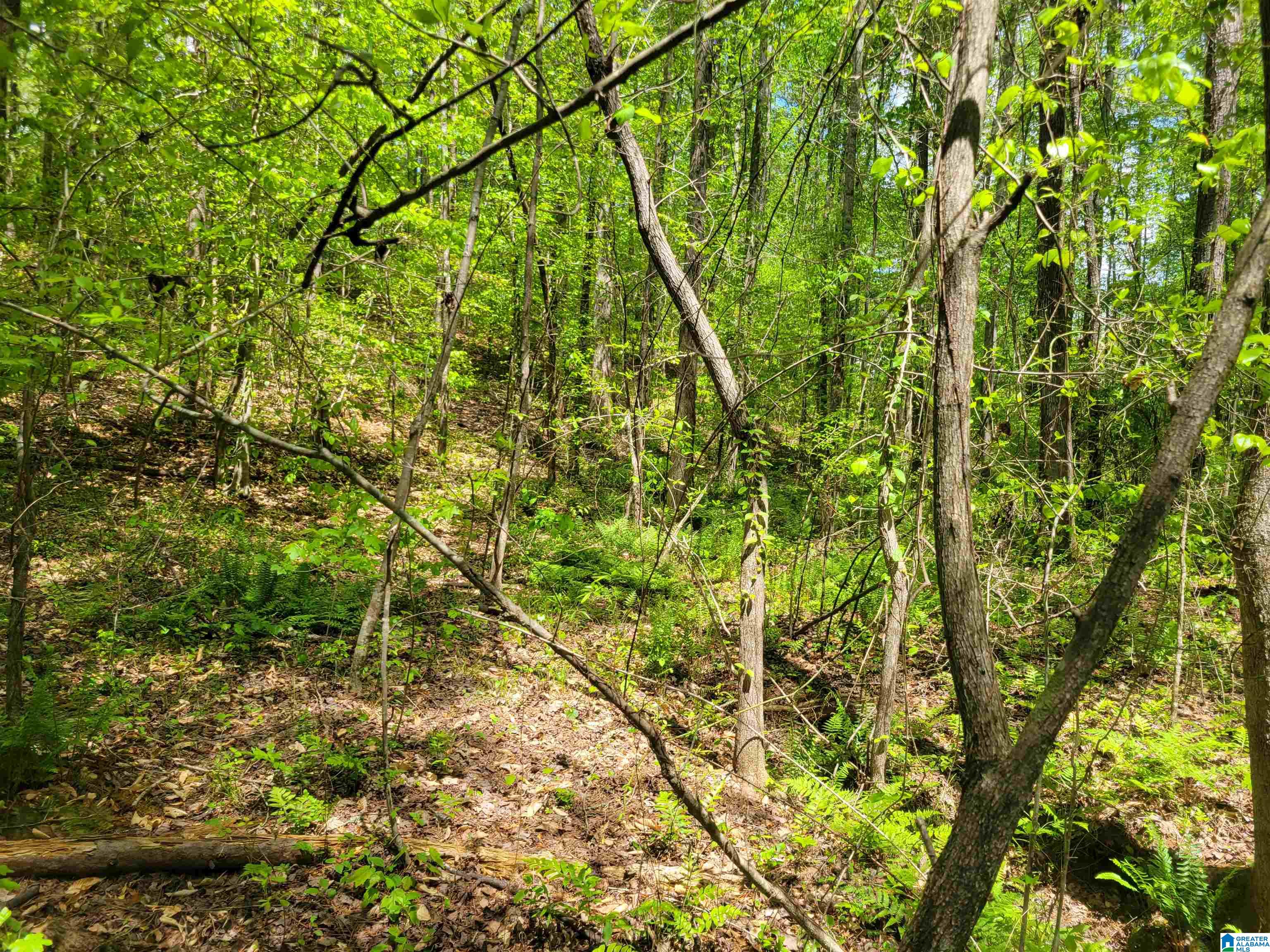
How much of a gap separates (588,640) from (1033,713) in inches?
189

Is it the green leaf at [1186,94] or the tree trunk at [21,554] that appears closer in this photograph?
the green leaf at [1186,94]

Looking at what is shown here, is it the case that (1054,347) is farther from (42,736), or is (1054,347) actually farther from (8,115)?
(42,736)

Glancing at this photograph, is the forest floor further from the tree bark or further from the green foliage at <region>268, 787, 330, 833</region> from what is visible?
the tree bark

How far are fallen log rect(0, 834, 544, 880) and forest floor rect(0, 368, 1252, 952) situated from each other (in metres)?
0.05

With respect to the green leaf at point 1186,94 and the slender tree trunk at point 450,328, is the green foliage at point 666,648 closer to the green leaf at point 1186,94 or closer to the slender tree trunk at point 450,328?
the slender tree trunk at point 450,328

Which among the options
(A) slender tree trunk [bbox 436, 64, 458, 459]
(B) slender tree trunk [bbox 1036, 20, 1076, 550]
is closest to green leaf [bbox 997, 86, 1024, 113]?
(B) slender tree trunk [bbox 1036, 20, 1076, 550]

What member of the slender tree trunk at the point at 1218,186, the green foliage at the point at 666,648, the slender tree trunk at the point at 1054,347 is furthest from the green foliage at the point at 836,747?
the slender tree trunk at the point at 1218,186

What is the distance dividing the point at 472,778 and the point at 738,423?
118 inches

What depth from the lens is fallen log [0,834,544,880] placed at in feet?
8.99

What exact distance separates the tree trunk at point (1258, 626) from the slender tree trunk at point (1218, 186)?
1.83 meters

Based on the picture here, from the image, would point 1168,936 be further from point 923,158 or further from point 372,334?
point 923,158

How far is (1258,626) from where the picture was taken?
131 inches

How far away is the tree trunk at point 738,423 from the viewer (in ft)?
11.5

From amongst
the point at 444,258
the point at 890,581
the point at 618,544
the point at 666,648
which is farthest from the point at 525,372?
the point at 444,258
